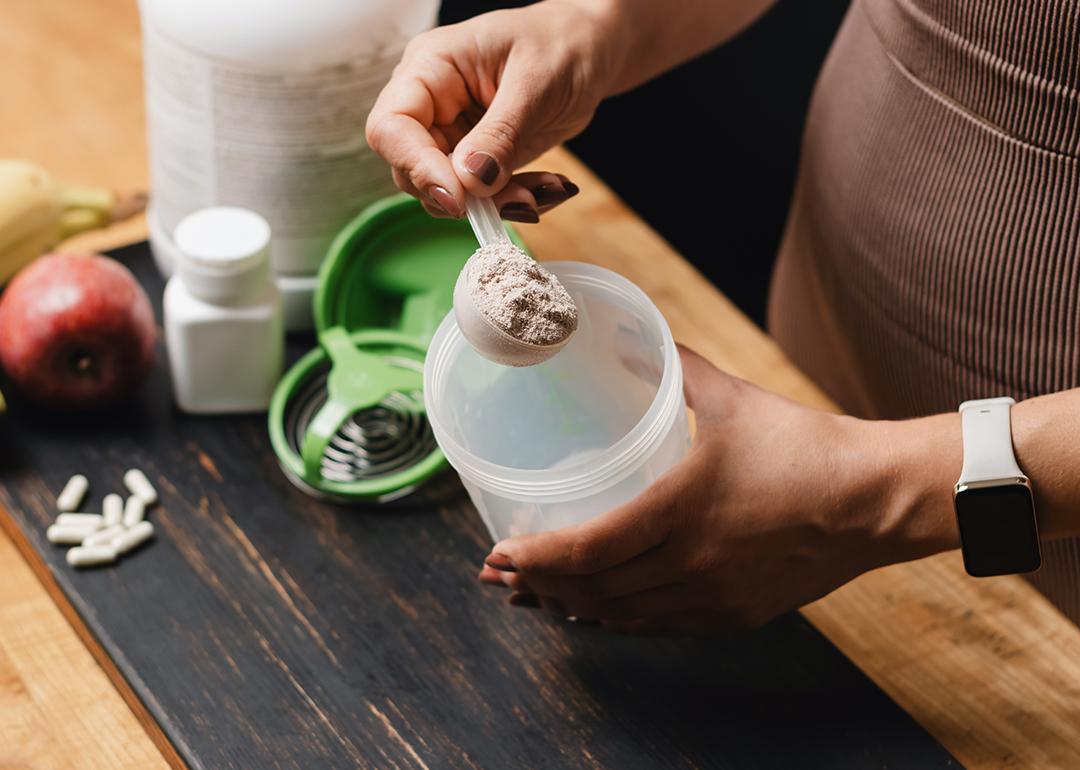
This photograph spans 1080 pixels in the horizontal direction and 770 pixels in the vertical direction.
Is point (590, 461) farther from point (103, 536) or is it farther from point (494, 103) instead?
point (103, 536)

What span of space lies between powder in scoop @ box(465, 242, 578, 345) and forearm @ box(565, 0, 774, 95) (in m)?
0.27

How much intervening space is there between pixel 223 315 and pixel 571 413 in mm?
281

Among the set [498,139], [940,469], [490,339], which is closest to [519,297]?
[490,339]

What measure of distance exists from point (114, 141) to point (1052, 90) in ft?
2.80

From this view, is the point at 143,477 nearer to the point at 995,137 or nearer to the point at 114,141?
the point at 114,141

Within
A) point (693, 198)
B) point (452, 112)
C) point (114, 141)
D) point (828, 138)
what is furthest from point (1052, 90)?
point (693, 198)

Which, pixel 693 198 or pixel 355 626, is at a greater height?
pixel 355 626

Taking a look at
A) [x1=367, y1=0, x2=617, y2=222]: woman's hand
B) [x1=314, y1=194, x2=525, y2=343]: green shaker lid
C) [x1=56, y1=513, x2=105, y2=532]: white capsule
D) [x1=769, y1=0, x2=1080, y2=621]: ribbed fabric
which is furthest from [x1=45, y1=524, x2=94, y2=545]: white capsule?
[x1=769, y1=0, x2=1080, y2=621]: ribbed fabric

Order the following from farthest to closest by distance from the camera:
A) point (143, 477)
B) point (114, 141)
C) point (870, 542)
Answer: point (114, 141) → point (143, 477) → point (870, 542)

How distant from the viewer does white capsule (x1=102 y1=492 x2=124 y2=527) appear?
0.84 meters

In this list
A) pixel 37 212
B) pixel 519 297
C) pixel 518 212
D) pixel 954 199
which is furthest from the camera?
pixel 37 212

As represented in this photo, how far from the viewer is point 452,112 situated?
30.7 inches

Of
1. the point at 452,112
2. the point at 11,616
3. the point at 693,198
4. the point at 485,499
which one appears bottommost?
the point at 693,198

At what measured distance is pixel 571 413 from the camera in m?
0.77
